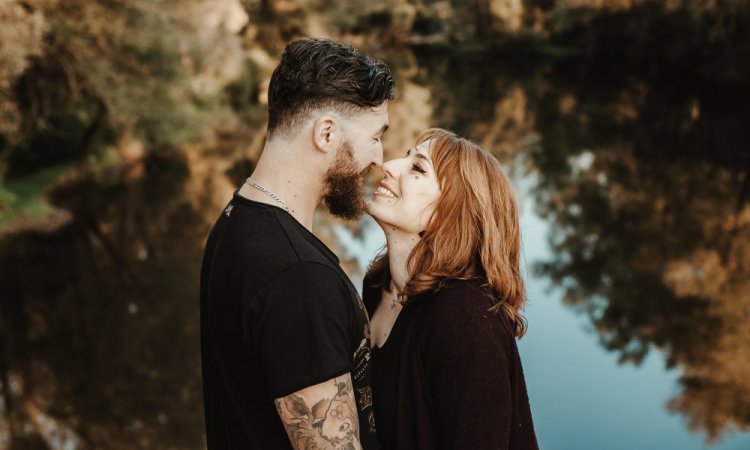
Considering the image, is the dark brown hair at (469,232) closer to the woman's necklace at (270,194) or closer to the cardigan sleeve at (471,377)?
the cardigan sleeve at (471,377)

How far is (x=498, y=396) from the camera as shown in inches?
80.4

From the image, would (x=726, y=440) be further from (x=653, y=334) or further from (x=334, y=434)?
(x=334, y=434)

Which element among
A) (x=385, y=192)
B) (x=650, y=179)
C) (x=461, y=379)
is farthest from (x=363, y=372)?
(x=650, y=179)

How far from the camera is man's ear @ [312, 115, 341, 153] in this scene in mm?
1971

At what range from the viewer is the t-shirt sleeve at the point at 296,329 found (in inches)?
67.1

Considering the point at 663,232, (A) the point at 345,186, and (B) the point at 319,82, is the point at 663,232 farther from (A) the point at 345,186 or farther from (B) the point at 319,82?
(B) the point at 319,82

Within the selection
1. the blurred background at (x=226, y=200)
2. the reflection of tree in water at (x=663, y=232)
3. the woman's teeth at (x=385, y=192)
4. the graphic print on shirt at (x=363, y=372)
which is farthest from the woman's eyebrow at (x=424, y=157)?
the reflection of tree in water at (x=663, y=232)

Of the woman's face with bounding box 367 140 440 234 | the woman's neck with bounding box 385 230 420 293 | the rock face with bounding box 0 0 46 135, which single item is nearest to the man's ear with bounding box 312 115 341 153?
the woman's face with bounding box 367 140 440 234

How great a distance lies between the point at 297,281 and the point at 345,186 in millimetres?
450

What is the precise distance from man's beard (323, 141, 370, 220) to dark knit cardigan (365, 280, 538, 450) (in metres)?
0.40

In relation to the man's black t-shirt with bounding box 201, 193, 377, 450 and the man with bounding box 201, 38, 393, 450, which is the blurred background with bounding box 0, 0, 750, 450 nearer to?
the man with bounding box 201, 38, 393, 450

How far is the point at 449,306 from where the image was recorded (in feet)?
7.14

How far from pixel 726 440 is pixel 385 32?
3445 centimetres

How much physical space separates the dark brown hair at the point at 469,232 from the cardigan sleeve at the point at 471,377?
0.53ft
